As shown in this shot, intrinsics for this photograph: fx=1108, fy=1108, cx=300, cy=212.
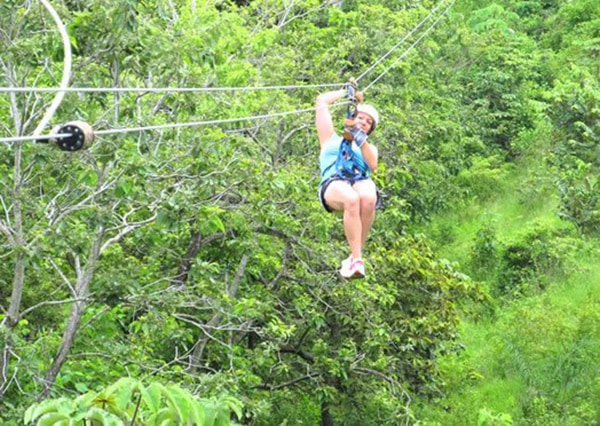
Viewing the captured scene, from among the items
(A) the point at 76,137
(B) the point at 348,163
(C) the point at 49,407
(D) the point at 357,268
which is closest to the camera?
(A) the point at 76,137

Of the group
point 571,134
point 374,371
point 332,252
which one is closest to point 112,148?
point 332,252

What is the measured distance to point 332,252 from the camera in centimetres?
1075

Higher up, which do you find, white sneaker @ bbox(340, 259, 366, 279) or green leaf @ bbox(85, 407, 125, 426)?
green leaf @ bbox(85, 407, 125, 426)

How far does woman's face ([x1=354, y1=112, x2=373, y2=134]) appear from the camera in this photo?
614cm

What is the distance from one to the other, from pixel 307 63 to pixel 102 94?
5.28 m

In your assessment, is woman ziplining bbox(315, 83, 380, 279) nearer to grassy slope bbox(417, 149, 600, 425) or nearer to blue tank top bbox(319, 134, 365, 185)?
blue tank top bbox(319, 134, 365, 185)

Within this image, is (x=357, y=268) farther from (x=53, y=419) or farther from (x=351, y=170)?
(x=53, y=419)

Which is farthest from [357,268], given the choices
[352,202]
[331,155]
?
[331,155]

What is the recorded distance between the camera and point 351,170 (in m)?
6.28

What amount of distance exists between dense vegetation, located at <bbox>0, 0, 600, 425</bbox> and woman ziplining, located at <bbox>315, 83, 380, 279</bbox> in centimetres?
29

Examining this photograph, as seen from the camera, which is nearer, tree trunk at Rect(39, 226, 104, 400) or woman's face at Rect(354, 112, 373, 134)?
woman's face at Rect(354, 112, 373, 134)

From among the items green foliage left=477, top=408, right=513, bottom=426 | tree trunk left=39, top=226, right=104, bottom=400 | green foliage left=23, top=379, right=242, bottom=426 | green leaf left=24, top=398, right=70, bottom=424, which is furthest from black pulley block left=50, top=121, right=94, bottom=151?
green foliage left=477, top=408, right=513, bottom=426

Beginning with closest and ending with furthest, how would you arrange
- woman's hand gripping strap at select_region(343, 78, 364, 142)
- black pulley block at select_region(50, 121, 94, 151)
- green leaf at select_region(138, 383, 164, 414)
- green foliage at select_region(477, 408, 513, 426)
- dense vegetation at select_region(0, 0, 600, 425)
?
black pulley block at select_region(50, 121, 94, 151) < green leaf at select_region(138, 383, 164, 414) < woman's hand gripping strap at select_region(343, 78, 364, 142) < dense vegetation at select_region(0, 0, 600, 425) < green foliage at select_region(477, 408, 513, 426)

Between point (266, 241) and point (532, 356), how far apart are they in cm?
515
